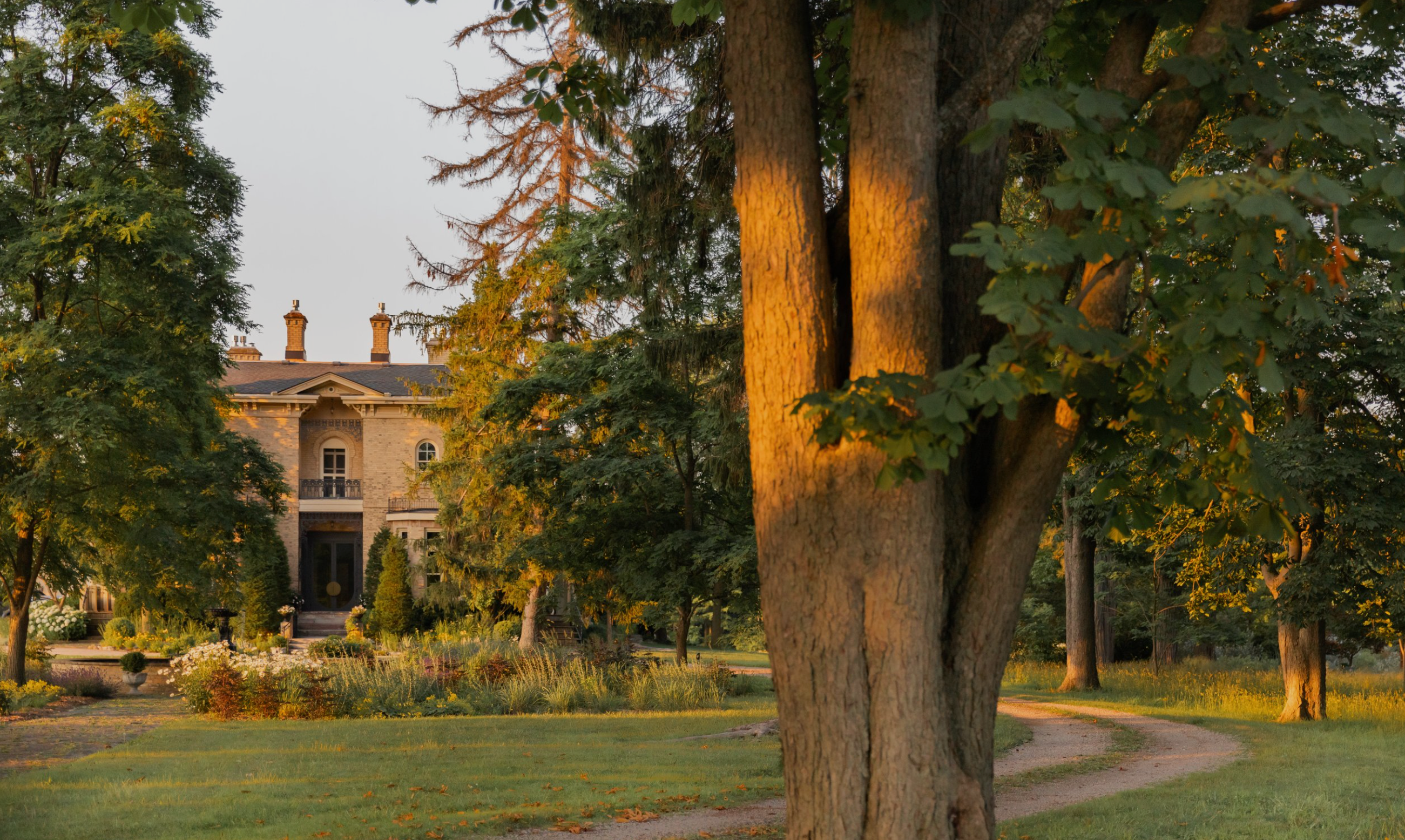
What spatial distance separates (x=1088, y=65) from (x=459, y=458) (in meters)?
22.0

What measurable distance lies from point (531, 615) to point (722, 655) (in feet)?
33.6

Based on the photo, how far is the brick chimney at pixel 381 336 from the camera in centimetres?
4356

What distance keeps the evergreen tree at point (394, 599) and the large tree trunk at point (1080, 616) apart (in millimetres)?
18627

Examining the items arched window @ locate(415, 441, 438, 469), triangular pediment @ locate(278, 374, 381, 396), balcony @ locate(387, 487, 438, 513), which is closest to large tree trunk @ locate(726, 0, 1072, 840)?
triangular pediment @ locate(278, 374, 381, 396)

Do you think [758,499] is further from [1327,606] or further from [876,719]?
[1327,606]

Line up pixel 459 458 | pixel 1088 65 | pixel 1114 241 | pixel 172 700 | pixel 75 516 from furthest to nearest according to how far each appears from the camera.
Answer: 1. pixel 459 458
2. pixel 172 700
3. pixel 75 516
4. pixel 1088 65
5. pixel 1114 241

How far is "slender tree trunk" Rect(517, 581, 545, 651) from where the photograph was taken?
2439 cm

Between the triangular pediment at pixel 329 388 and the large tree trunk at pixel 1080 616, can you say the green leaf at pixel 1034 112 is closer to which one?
the large tree trunk at pixel 1080 616

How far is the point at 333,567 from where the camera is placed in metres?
39.4

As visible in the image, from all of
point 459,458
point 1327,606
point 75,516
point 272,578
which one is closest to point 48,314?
point 75,516

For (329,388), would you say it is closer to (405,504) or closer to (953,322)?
(405,504)

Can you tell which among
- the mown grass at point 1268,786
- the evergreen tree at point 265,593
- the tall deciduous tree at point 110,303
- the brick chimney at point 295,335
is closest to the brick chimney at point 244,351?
the brick chimney at point 295,335

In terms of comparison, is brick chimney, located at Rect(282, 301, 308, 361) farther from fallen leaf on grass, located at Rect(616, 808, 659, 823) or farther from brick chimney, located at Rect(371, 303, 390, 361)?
fallen leaf on grass, located at Rect(616, 808, 659, 823)

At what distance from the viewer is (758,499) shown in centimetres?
424
